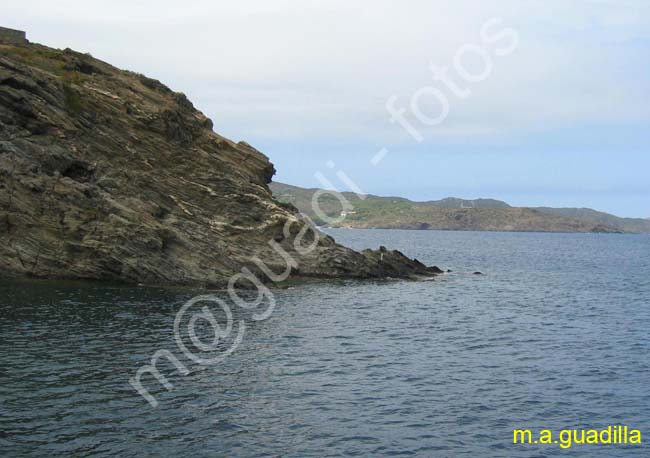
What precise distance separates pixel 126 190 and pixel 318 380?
43.7m

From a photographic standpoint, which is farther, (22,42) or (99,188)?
(22,42)

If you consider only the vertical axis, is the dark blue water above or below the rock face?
below

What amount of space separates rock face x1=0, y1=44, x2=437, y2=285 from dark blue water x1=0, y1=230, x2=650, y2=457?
5.23 meters

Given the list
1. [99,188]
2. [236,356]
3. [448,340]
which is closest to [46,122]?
[99,188]

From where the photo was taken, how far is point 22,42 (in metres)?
84.6

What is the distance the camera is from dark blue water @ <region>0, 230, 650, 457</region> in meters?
26.6

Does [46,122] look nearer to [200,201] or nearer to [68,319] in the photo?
[200,201]

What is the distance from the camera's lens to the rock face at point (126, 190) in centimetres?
6525

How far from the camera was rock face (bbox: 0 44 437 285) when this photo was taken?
65250mm

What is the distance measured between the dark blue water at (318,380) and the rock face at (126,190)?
5.23 meters

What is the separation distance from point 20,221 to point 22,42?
108ft

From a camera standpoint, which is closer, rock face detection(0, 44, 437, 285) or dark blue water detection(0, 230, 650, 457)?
dark blue water detection(0, 230, 650, 457)

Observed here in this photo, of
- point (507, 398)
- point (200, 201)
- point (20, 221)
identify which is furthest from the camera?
point (200, 201)

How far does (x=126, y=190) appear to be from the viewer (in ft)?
235
